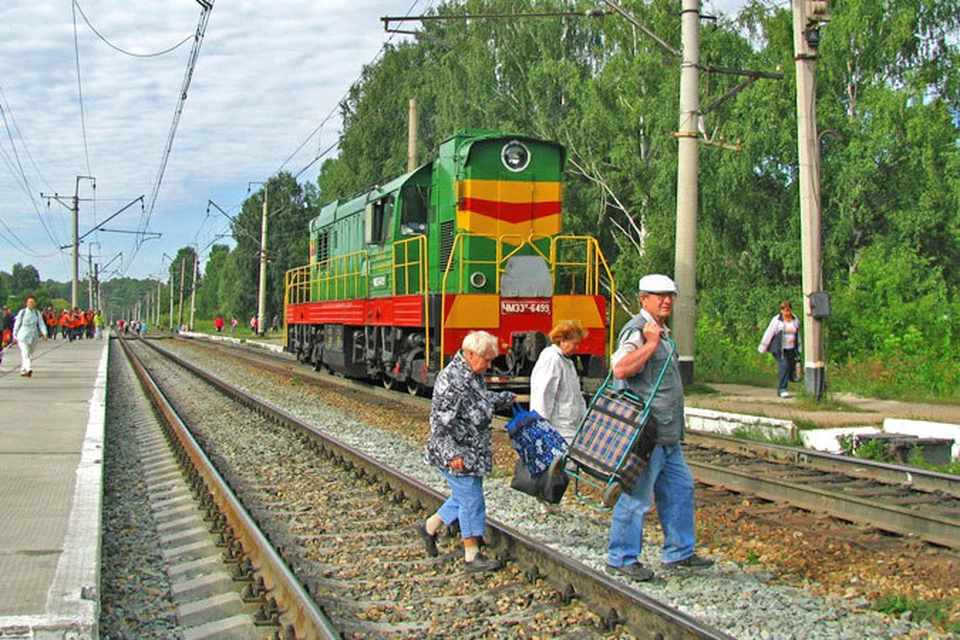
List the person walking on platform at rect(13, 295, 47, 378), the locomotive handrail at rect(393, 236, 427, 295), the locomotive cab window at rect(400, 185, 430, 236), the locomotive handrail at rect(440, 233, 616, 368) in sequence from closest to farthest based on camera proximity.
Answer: the locomotive handrail at rect(440, 233, 616, 368)
the locomotive handrail at rect(393, 236, 427, 295)
the locomotive cab window at rect(400, 185, 430, 236)
the person walking on platform at rect(13, 295, 47, 378)

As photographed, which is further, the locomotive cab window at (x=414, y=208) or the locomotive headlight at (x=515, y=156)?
the locomotive cab window at (x=414, y=208)

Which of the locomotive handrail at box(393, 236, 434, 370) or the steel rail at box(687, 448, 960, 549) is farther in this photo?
the locomotive handrail at box(393, 236, 434, 370)

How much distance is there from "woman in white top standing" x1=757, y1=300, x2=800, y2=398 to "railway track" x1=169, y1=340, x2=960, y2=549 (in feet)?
15.3

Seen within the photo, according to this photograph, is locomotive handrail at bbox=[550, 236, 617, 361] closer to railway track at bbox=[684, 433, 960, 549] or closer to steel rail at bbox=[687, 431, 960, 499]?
steel rail at bbox=[687, 431, 960, 499]

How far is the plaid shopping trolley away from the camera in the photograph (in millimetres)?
5457

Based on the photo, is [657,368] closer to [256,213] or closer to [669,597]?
[669,597]

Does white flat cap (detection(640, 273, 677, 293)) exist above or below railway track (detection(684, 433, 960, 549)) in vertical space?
above

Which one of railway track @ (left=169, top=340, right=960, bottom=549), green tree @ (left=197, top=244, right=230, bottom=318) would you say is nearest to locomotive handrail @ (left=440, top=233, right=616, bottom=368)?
railway track @ (left=169, top=340, right=960, bottom=549)

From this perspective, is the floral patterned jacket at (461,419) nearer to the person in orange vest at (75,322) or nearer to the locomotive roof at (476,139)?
the locomotive roof at (476,139)

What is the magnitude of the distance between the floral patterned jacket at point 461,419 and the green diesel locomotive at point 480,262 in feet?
21.6

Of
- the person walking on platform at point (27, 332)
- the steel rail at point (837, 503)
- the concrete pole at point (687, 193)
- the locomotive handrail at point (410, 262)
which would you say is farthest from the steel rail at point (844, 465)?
the person walking on platform at point (27, 332)

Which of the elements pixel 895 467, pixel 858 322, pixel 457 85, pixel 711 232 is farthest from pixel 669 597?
pixel 457 85

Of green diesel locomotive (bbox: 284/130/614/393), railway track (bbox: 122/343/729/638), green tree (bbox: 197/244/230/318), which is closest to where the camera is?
railway track (bbox: 122/343/729/638)

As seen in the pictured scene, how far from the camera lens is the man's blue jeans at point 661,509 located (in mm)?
5652
